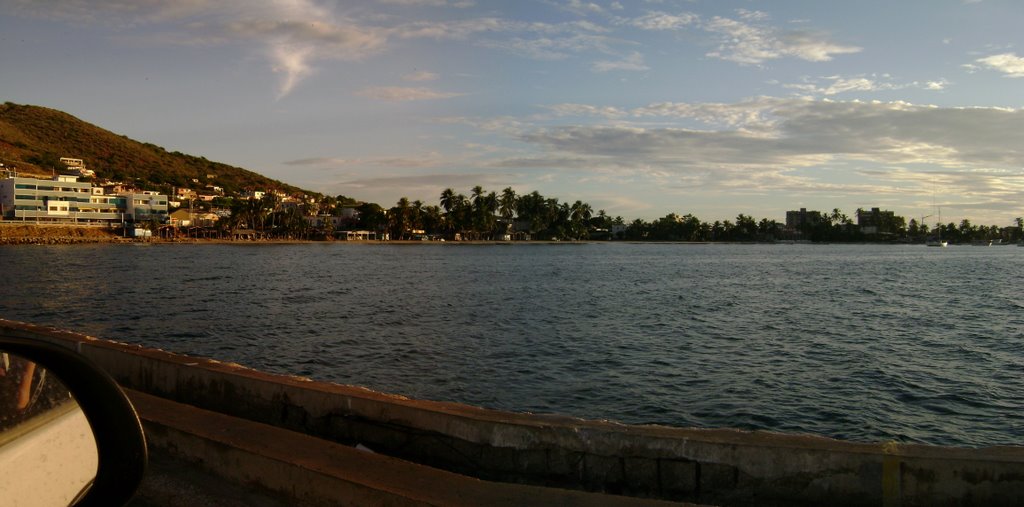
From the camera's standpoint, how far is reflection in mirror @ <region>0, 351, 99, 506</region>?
2199 millimetres

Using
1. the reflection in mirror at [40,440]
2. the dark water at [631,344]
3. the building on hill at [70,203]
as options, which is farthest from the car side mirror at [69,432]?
the building on hill at [70,203]

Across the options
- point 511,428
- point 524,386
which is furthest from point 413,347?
point 511,428

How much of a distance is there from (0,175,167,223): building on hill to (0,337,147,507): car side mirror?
165214 millimetres

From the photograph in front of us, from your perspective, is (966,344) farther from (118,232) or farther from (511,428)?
(118,232)

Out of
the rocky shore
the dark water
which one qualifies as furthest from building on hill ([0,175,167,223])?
the dark water

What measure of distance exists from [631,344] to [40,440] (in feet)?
74.3

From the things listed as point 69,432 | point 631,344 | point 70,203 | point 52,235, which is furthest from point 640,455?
point 70,203

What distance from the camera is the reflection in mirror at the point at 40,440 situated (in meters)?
2.20

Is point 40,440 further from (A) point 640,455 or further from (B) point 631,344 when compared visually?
(B) point 631,344

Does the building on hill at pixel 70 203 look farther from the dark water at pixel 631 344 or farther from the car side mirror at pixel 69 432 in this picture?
the car side mirror at pixel 69 432

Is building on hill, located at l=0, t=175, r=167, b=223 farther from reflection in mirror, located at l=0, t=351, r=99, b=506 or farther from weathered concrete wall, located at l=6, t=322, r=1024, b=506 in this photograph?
reflection in mirror, located at l=0, t=351, r=99, b=506

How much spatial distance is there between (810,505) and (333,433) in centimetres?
478

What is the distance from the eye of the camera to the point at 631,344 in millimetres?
24047

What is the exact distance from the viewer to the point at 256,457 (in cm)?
572
